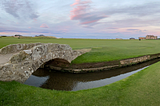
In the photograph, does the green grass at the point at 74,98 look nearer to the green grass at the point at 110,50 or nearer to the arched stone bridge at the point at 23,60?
the arched stone bridge at the point at 23,60

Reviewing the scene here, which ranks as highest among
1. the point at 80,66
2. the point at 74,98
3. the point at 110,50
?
the point at 110,50

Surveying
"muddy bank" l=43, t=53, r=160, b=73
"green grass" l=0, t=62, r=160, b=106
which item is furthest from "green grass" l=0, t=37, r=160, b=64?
"green grass" l=0, t=62, r=160, b=106

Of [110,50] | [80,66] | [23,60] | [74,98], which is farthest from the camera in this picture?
[110,50]

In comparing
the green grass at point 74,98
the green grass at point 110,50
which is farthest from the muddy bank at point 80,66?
the green grass at point 74,98

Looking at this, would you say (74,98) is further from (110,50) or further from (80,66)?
(110,50)

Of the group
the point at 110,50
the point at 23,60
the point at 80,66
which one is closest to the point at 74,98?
the point at 23,60

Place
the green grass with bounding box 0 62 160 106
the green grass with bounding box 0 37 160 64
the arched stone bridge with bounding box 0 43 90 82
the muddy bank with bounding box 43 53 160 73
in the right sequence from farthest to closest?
the green grass with bounding box 0 37 160 64
the muddy bank with bounding box 43 53 160 73
the arched stone bridge with bounding box 0 43 90 82
the green grass with bounding box 0 62 160 106

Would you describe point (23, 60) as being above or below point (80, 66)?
above

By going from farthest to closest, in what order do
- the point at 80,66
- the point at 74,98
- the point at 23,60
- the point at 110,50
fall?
1. the point at 110,50
2. the point at 80,66
3. the point at 23,60
4. the point at 74,98

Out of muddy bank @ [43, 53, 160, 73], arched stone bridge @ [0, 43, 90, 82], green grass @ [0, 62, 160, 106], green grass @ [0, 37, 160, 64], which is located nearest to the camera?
green grass @ [0, 62, 160, 106]

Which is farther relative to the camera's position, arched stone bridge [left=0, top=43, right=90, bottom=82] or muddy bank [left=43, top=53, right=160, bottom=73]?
muddy bank [left=43, top=53, right=160, bottom=73]

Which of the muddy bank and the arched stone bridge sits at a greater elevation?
the arched stone bridge

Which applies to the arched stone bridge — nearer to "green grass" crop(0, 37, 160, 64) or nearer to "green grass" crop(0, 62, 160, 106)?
"green grass" crop(0, 62, 160, 106)

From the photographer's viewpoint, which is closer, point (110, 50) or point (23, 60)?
point (23, 60)
